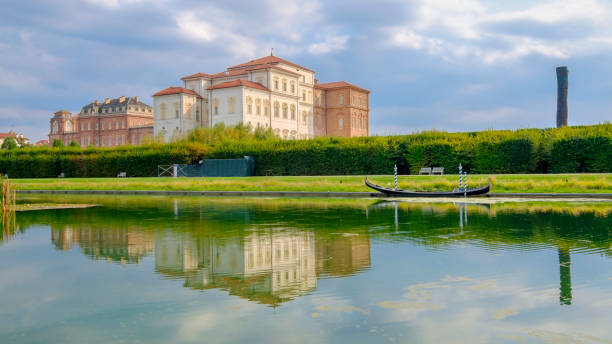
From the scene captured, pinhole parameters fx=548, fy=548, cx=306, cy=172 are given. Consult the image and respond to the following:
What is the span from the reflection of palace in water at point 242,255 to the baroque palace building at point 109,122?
118542 millimetres

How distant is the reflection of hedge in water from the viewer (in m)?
9.84

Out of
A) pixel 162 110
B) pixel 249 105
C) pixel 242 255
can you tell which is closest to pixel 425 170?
pixel 242 255

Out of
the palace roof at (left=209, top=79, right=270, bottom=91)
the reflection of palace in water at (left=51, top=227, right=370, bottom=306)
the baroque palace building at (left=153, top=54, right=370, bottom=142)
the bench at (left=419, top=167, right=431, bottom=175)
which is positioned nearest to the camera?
the reflection of palace in water at (left=51, top=227, right=370, bottom=306)

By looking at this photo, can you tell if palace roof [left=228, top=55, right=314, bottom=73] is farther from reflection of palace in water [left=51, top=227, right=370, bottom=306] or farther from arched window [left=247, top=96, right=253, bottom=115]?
reflection of palace in water [left=51, top=227, right=370, bottom=306]

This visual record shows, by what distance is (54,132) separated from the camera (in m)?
142

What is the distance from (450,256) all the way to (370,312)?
3236mm

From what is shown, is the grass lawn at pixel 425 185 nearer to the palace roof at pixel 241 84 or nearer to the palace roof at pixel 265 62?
the palace roof at pixel 241 84

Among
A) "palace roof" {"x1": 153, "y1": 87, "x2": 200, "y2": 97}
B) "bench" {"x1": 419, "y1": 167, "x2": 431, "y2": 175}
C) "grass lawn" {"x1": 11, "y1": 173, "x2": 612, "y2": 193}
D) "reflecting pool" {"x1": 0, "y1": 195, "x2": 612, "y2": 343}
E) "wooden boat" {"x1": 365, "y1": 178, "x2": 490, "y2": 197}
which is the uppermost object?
"palace roof" {"x1": 153, "y1": 87, "x2": 200, "y2": 97}

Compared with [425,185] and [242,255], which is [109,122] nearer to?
[425,185]

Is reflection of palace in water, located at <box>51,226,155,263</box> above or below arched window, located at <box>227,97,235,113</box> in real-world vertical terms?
below

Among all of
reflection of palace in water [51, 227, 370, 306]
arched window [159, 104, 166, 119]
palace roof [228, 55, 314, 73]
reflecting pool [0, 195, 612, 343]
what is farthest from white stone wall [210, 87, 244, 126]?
reflection of palace in water [51, 227, 370, 306]

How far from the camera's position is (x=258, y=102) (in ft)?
263

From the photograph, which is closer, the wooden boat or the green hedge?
the wooden boat

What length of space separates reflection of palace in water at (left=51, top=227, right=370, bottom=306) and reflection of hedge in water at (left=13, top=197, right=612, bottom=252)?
693 millimetres
